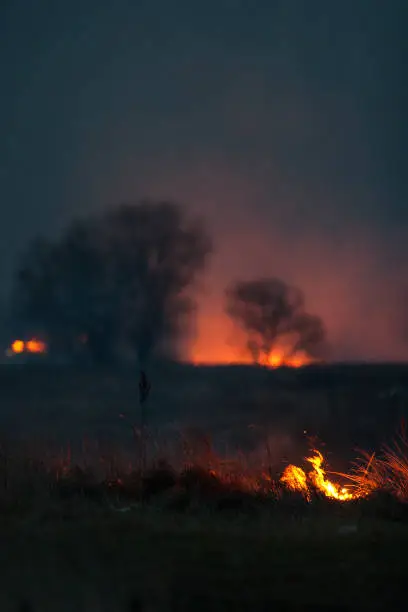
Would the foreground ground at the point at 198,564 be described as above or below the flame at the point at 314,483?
below

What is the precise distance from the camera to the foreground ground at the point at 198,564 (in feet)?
21.6

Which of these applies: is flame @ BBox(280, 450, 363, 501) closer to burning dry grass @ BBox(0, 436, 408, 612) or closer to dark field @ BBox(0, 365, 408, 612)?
burning dry grass @ BBox(0, 436, 408, 612)

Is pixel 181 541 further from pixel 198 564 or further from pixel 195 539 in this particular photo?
pixel 198 564

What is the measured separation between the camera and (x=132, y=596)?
6.70m

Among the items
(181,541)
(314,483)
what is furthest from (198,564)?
(314,483)

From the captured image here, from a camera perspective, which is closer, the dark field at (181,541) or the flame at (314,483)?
the dark field at (181,541)

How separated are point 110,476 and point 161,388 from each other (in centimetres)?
4036

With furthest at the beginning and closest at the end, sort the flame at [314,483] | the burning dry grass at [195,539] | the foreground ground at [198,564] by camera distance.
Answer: the flame at [314,483], the burning dry grass at [195,539], the foreground ground at [198,564]

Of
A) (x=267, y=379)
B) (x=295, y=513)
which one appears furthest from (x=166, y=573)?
(x=267, y=379)

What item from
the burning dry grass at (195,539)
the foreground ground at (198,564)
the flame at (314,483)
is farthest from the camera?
the flame at (314,483)

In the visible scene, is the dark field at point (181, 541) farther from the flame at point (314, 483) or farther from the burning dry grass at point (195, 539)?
the flame at point (314, 483)

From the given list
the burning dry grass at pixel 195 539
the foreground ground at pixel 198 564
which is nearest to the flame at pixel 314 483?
the burning dry grass at pixel 195 539

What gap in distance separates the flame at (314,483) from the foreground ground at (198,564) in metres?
2.22

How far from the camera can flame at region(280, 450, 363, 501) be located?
11973mm
